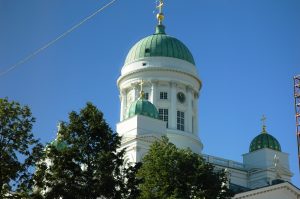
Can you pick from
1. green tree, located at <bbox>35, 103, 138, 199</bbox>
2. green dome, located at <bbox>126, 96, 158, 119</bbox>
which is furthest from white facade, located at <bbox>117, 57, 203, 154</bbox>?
green tree, located at <bbox>35, 103, 138, 199</bbox>

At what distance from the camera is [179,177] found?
139 feet

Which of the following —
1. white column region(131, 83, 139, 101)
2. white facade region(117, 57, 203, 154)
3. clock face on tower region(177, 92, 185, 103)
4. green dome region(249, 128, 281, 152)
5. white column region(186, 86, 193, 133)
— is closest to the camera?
white facade region(117, 57, 203, 154)

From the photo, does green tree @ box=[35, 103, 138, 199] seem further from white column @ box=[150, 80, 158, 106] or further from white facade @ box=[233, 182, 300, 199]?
white column @ box=[150, 80, 158, 106]

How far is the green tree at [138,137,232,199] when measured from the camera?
41.6 meters

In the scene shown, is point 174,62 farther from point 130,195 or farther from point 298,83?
point 130,195

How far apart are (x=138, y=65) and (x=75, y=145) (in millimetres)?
32348

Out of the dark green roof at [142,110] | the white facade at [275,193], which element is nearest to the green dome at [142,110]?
the dark green roof at [142,110]

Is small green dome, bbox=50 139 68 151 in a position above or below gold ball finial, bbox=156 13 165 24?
below

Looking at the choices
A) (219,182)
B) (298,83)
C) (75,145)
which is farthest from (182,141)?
(75,145)

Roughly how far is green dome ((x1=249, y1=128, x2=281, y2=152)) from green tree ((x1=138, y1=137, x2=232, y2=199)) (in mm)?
30429

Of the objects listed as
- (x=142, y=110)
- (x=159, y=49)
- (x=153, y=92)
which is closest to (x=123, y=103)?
(x=153, y=92)

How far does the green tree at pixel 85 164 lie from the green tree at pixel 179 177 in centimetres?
158

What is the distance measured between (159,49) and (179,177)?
3129 cm

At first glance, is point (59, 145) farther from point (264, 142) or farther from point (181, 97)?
point (264, 142)
